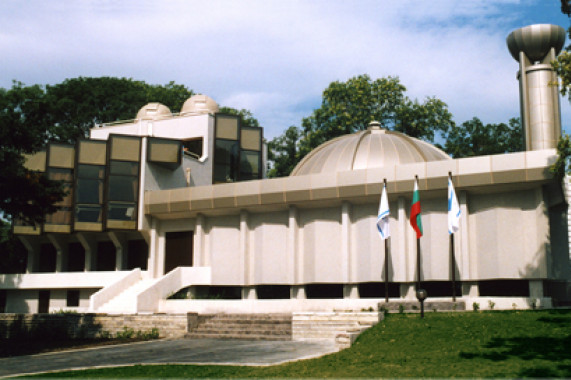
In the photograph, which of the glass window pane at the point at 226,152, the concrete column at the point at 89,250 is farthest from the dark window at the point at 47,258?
the glass window pane at the point at 226,152

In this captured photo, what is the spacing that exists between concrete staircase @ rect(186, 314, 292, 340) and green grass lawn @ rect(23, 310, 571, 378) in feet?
18.6

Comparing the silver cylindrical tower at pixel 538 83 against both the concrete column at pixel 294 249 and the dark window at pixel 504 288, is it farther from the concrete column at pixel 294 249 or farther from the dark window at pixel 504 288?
the concrete column at pixel 294 249

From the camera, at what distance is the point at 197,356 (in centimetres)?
1892

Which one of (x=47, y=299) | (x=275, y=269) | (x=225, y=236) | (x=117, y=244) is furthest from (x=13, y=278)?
(x=275, y=269)

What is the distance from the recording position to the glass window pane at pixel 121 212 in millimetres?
37156

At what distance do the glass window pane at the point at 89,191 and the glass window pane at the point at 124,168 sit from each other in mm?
1359

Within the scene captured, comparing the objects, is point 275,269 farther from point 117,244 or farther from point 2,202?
point 2,202

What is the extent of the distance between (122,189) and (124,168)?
4.50 ft

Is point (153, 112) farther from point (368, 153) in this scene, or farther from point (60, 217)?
point (368, 153)

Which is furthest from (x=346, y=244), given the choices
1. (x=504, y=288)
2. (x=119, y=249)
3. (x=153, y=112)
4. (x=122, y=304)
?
(x=153, y=112)

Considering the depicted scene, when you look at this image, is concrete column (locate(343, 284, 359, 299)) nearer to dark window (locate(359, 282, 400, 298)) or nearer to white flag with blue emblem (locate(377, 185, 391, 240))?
dark window (locate(359, 282, 400, 298))

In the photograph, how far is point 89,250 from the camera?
40.7m

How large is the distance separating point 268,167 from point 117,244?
88.0 feet

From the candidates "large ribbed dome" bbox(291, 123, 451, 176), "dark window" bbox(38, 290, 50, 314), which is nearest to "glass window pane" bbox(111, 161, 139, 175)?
"large ribbed dome" bbox(291, 123, 451, 176)
